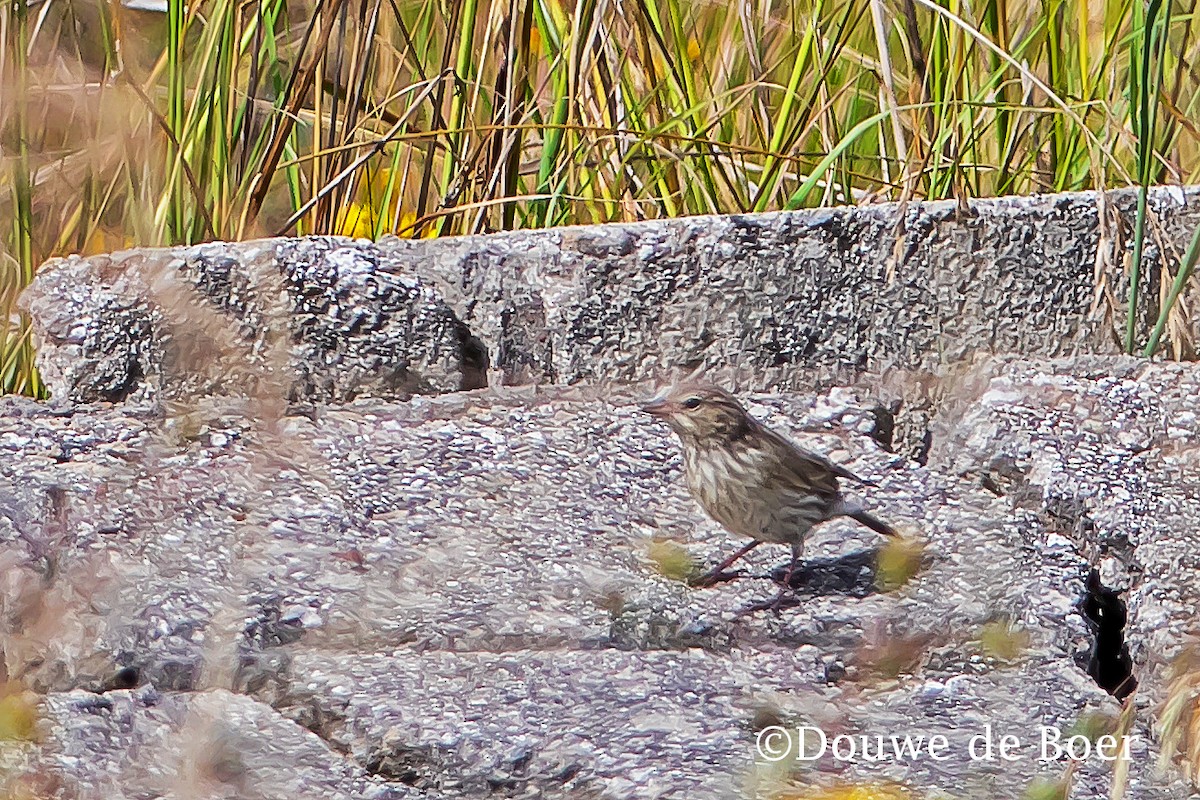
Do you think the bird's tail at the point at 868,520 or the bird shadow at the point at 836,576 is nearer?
the bird shadow at the point at 836,576

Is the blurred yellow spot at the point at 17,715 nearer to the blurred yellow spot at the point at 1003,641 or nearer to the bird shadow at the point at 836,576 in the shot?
the bird shadow at the point at 836,576

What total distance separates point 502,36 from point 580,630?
50.8 inches

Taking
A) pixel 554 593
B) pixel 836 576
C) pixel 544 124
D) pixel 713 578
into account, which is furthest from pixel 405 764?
pixel 544 124

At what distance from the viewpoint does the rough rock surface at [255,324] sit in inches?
103

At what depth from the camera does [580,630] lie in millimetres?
2033

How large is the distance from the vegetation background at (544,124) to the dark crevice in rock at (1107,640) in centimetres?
83

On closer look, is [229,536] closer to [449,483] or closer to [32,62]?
[449,483]

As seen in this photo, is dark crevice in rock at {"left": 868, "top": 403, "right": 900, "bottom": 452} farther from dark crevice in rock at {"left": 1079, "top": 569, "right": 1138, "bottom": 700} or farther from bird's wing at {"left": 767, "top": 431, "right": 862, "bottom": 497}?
dark crevice in rock at {"left": 1079, "top": 569, "right": 1138, "bottom": 700}

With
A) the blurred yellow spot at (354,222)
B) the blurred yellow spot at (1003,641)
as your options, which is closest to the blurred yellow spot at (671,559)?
the blurred yellow spot at (1003,641)

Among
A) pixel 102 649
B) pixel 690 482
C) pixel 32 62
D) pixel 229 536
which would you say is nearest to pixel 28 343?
pixel 32 62

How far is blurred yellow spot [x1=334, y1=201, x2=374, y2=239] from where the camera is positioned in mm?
2980

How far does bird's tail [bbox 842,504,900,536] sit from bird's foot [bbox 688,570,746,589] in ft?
0.62

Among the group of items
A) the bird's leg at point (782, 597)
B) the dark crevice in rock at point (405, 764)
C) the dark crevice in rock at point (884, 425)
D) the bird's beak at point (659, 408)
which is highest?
the bird's beak at point (659, 408)

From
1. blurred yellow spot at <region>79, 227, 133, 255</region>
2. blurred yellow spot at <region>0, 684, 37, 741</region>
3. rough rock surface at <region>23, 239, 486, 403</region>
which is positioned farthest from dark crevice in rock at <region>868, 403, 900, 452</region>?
blurred yellow spot at <region>79, 227, 133, 255</region>
